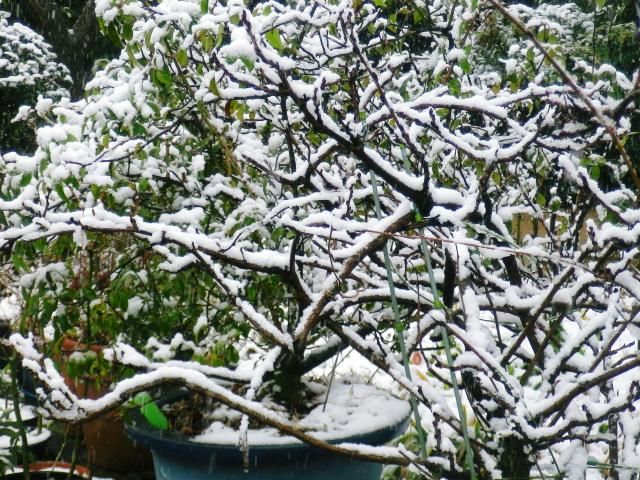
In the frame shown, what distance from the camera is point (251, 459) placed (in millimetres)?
1992

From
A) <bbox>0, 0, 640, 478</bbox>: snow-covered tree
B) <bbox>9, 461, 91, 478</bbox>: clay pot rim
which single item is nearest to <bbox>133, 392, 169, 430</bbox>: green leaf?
<bbox>0, 0, 640, 478</bbox>: snow-covered tree

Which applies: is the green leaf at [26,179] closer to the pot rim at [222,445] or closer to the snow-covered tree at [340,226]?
the snow-covered tree at [340,226]

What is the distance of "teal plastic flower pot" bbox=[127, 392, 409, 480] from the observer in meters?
1.98

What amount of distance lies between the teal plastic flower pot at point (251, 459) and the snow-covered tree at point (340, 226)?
226 millimetres

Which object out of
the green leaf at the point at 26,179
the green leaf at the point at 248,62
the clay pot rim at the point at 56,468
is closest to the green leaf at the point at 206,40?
the green leaf at the point at 248,62

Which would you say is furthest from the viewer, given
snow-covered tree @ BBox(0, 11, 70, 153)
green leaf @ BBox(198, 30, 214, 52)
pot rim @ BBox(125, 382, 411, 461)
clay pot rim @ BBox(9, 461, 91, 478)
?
snow-covered tree @ BBox(0, 11, 70, 153)

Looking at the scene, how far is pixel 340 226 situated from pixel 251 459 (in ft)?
2.85

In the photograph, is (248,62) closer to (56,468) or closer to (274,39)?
(274,39)

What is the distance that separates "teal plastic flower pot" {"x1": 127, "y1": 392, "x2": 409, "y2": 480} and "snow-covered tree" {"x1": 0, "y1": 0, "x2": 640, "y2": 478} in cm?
23

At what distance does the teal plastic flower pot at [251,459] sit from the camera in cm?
198

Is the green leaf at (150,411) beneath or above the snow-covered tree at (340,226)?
beneath

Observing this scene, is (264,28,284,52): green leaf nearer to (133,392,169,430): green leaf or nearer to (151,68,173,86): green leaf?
(151,68,173,86): green leaf

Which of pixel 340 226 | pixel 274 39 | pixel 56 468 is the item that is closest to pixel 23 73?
pixel 56 468

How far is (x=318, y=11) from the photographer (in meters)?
2.41
